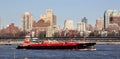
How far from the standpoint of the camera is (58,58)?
130000mm

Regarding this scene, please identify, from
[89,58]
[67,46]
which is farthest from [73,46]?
[89,58]

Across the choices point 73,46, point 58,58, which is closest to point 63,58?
point 58,58

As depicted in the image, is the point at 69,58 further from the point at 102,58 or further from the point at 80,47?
the point at 80,47

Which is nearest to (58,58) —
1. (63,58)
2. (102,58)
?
(63,58)

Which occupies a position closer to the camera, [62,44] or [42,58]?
[42,58]

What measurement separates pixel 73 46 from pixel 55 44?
7098 millimetres

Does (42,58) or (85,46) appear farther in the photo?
(85,46)

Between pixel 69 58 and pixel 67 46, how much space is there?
62.6 m

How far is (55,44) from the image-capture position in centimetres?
19675

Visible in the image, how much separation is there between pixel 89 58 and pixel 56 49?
65776 millimetres

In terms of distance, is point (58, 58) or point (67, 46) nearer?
point (58, 58)

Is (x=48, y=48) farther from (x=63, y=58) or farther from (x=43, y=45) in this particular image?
(x=63, y=58)

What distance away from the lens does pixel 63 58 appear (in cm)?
13050

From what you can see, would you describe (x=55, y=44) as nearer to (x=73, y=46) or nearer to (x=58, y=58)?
(x=73, y=46)
